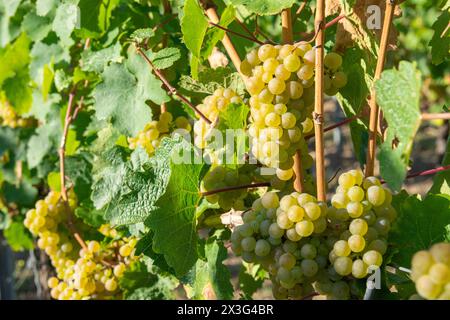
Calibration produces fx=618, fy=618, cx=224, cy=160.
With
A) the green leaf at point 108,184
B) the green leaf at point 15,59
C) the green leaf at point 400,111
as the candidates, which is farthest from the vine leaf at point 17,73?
the green leaf at point 400,111

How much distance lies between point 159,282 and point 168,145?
78 cm

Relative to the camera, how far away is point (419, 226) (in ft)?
3.62

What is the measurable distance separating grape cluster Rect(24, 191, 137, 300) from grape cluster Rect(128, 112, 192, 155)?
37cm

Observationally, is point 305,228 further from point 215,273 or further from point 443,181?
point 215,273

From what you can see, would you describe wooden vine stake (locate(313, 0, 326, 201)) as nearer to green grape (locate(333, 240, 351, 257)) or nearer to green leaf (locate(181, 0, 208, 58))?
green grape (locate(333, 240, 351, 257))

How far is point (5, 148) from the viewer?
288 cm

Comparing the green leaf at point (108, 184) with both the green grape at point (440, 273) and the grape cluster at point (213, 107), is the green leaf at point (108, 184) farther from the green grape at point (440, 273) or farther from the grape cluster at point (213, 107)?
the green grape at point (440, 273)

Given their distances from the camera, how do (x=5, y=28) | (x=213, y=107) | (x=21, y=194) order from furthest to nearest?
(x=21, y=194) < (x=5, y=28) < (x=213, y=107)

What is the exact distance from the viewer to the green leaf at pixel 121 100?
1.67 meters

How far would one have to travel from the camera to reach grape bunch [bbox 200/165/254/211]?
1.31m

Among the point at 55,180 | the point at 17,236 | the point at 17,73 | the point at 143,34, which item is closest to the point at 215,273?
the point at 143,34

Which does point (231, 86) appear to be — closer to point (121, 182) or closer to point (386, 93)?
point (121, 182)

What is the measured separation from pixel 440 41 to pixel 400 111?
0.72m
